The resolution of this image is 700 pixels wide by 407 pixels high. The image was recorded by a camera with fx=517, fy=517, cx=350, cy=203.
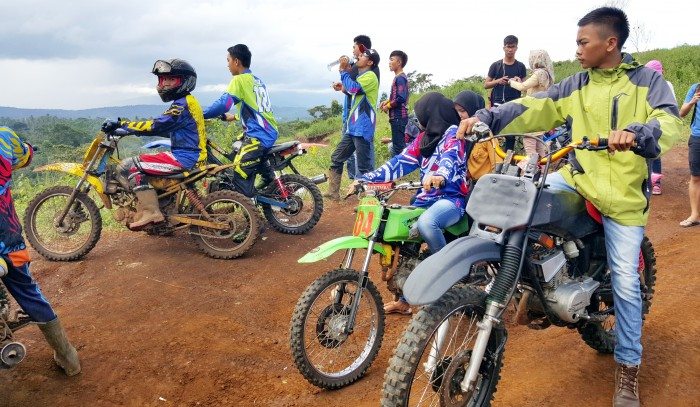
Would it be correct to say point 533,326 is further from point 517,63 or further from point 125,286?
point 517,63

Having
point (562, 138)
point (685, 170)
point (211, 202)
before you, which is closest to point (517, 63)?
point (562, 138)

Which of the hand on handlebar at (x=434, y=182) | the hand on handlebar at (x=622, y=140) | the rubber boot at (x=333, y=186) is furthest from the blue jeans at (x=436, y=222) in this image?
the rubber boot at (x=333, y=186)

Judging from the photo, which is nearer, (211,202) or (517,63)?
(211,202)

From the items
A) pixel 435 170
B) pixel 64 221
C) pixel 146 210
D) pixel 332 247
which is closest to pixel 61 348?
pixel 332 247

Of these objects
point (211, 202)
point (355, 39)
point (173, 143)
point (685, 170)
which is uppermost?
point (355, 39)

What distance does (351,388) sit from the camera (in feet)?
11.8

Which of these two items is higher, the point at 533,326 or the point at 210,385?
the point at 533,326

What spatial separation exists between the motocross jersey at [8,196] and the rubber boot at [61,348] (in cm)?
61

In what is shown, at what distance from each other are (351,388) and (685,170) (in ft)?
28.4

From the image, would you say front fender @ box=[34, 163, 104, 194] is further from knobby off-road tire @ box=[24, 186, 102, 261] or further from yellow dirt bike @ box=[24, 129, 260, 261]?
knobby off-road tire @ box=[24, 186, 102, 261]

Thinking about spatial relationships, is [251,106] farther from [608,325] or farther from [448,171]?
[608,325]

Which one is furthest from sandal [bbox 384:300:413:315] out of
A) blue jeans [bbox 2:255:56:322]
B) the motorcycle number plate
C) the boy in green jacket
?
blue jeans [bbox 2:255:56:322]

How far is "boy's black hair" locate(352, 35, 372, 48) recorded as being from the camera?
26.0 feet

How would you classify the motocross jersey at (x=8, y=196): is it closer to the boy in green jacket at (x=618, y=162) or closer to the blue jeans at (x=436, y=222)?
the blue jeans at (x=436, y=222)
